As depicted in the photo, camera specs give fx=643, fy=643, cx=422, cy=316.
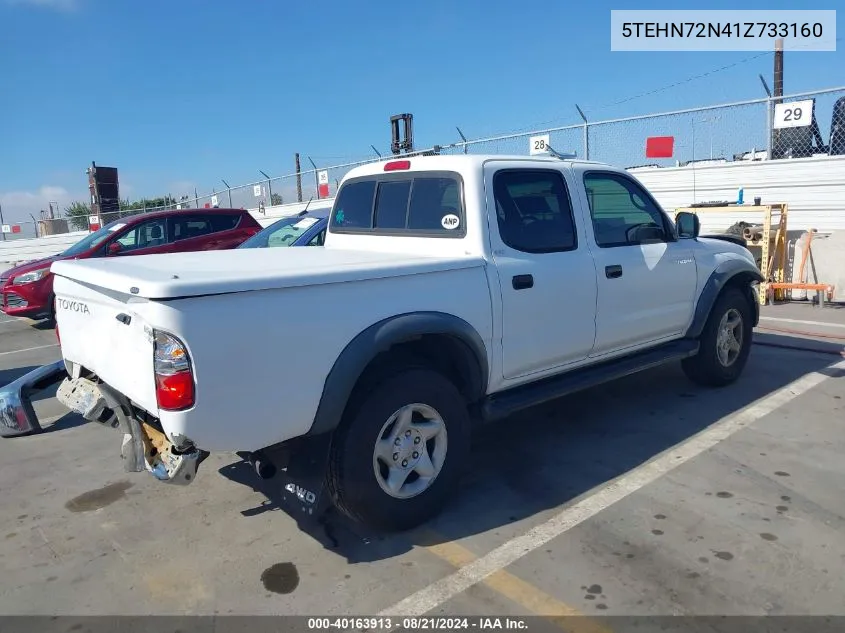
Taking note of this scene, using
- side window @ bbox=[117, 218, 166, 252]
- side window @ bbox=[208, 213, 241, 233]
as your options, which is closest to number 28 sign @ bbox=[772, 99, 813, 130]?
side window @ bbox=[208, 213, 241, 233]

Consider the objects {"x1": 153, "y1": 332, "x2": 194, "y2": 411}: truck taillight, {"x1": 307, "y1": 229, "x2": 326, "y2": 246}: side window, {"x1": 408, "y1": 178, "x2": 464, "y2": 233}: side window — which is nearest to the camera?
{"x1": 153, "y1": 332, "x2": 194, "y2": 411}: truck taillight

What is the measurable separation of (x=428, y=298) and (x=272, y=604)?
161cm

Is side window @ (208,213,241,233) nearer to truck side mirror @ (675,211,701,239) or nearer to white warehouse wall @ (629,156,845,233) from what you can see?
white warehouse wall @ (629,156,845,233)

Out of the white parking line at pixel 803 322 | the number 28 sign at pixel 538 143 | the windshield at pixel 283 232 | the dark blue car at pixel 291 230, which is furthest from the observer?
the number 28 sign at pixel 538 143

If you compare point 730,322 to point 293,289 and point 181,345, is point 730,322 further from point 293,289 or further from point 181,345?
point 181,345

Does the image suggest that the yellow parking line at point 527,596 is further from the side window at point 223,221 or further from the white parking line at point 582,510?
the side window at point 223,221

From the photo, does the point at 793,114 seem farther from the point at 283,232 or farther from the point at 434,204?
the point at 434,204

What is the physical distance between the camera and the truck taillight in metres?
2.58

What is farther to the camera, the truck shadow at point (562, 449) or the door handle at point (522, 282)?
the door handle at point (522, 282)

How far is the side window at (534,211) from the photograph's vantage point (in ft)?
12.8

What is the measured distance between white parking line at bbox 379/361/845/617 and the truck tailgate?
4.75 ft

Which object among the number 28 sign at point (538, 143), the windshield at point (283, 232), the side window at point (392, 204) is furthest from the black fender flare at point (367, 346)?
the number 28 sign at point (538, 143)

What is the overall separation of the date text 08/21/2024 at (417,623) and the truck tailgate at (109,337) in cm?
116

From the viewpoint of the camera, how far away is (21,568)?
3223mm
